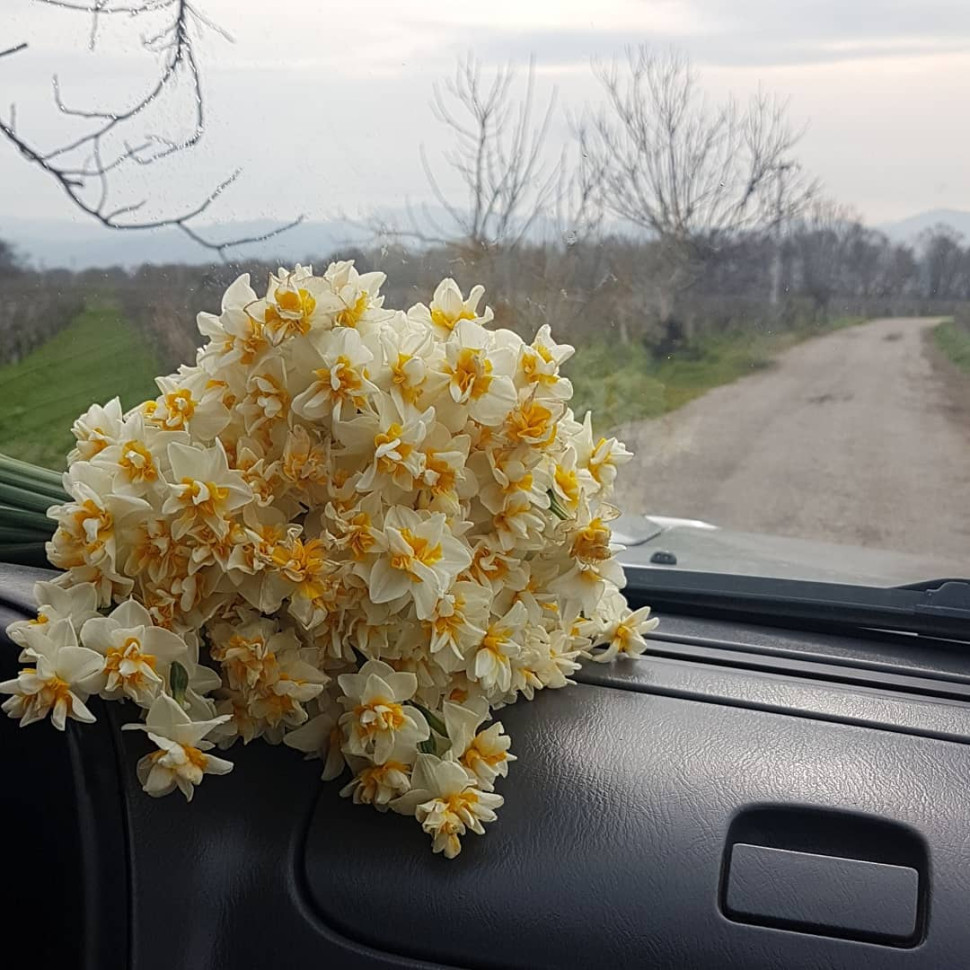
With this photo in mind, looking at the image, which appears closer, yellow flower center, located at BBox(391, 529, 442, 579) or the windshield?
yellow flower center, located at BBox(391, 529, 442, 579)

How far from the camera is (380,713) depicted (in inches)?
45.7

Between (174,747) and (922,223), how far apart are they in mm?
1159

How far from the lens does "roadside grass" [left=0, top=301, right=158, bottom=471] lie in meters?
1.67

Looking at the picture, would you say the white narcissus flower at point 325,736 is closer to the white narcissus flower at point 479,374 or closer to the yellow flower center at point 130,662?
the yellow flower center at point 130,662

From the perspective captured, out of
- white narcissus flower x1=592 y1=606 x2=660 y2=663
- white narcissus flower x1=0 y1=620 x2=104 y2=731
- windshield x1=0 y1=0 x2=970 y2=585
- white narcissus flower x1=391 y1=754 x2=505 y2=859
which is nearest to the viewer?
white narcissus flower x1=0 y1=620 x2=104 y2=731

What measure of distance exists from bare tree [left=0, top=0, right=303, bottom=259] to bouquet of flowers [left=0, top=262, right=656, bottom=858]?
1.73 feet

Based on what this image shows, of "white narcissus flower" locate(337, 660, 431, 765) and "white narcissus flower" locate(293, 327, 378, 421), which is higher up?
"white narcissus flower" locate(293, 327, 378, 421)

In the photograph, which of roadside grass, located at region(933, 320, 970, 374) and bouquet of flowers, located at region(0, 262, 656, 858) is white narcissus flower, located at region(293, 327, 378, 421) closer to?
bouquet of flowers, located at region(0, 262, 656, 858)

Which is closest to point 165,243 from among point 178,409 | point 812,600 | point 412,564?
point 178,409

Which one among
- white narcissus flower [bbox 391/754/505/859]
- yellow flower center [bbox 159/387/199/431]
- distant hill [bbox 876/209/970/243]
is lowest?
white narcissus flower [bbox 391/754/505/859]

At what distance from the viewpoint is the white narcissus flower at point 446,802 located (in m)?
1.19

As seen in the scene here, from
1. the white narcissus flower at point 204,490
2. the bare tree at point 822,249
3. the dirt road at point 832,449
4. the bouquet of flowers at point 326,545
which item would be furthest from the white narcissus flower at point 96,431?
the bare tree at point 822,249

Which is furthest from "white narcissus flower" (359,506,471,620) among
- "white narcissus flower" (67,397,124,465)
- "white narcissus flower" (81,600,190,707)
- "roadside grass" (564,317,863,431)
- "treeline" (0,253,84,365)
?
"treeline" (0,253,84,365)

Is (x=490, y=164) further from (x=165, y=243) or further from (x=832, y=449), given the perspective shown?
(x=832, y=449)
